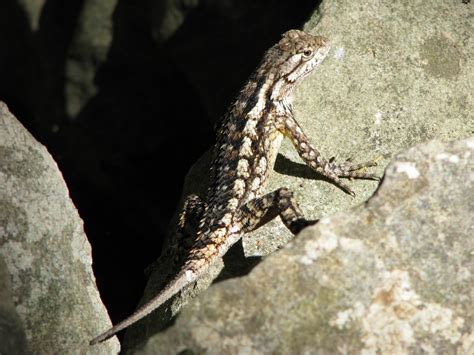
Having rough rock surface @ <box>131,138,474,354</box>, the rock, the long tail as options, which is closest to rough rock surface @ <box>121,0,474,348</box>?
the long tail

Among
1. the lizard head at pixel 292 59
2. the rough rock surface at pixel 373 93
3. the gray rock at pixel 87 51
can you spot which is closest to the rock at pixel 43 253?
the rough rock surface at pixel 373 93

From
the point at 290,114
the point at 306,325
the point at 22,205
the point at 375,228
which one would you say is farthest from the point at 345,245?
the point at 290,114

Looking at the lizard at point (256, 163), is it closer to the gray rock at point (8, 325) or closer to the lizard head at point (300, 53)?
the lizard head at point (300, 53)

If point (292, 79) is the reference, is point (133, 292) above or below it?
below

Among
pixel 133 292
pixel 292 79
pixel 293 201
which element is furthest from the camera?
pixel 133 292

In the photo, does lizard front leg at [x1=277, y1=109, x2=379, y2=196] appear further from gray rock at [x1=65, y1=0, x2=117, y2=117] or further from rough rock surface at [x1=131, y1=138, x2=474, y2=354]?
gray rock at [x1=65, y1=0, x2=117, y2=117]

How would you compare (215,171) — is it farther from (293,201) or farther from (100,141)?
(100,141)
